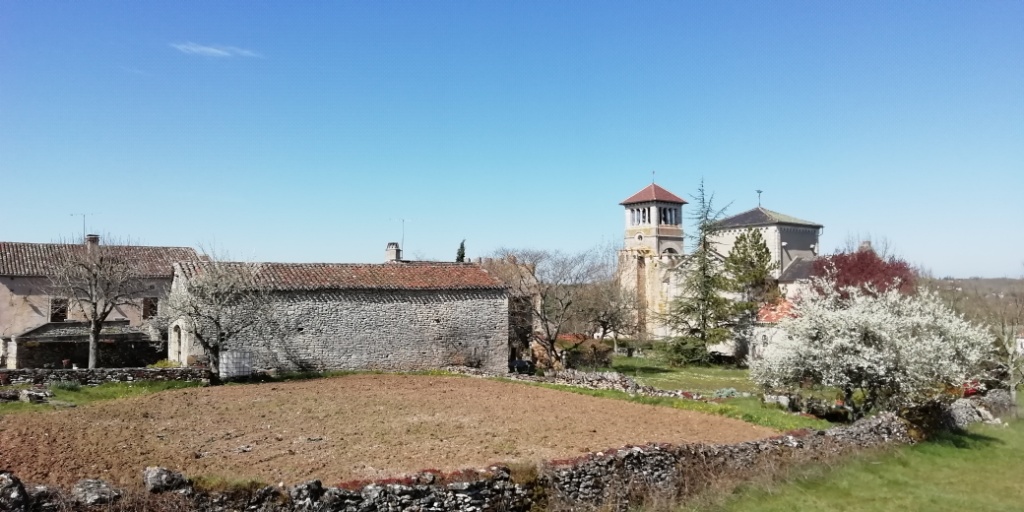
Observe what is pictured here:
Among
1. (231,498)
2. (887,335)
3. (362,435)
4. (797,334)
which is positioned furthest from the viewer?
(797,334)

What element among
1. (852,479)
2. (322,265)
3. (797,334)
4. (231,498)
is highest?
(322,265)

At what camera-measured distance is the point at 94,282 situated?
33.0 meters

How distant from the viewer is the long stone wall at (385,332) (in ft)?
102

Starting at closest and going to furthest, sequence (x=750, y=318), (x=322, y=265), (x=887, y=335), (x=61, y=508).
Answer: (x=61, y=508)
(x=887, y=335)
(x=322, y=265)
(x=750, y=318)

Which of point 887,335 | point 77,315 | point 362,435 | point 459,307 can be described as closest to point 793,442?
point 887,335

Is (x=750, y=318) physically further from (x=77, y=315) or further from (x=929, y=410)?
(x=77, y=315)

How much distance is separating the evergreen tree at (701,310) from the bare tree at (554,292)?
6.01 metres

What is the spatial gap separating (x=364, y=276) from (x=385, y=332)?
298 cm

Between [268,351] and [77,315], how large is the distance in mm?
15366

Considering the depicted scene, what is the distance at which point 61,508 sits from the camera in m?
9.90

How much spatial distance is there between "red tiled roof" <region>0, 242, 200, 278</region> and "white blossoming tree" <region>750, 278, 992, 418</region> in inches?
1333

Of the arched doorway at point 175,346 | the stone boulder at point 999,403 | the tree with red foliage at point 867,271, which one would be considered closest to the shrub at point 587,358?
the tree with red foliage at point 867,271

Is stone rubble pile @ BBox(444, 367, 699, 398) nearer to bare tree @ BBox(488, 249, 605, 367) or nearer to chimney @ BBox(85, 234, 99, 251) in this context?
bare tree @ BBox(488, 249, 605, 367)

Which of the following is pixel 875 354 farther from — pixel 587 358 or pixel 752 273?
pixel 752 273
